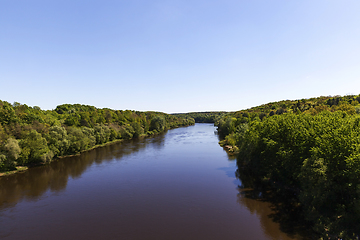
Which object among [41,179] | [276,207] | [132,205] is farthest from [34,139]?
[276,207]

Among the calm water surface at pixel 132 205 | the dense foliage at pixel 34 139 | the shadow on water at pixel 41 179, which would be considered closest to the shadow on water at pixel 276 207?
the calm water surface at pixel 132 205

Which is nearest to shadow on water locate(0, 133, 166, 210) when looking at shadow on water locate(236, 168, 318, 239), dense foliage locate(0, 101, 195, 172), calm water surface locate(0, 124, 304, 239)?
calm water surface locate(0, 124, 304, 239)

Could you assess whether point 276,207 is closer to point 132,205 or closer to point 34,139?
point 132,205

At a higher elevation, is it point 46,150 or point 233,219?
point 46,150

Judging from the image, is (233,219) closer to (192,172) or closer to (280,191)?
(280,191)

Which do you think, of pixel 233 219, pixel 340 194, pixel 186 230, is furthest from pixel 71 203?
pixel 340 194

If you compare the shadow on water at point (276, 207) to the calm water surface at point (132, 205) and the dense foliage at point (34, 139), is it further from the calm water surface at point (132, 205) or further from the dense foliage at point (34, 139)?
the dense foliage at point (34, 139)
